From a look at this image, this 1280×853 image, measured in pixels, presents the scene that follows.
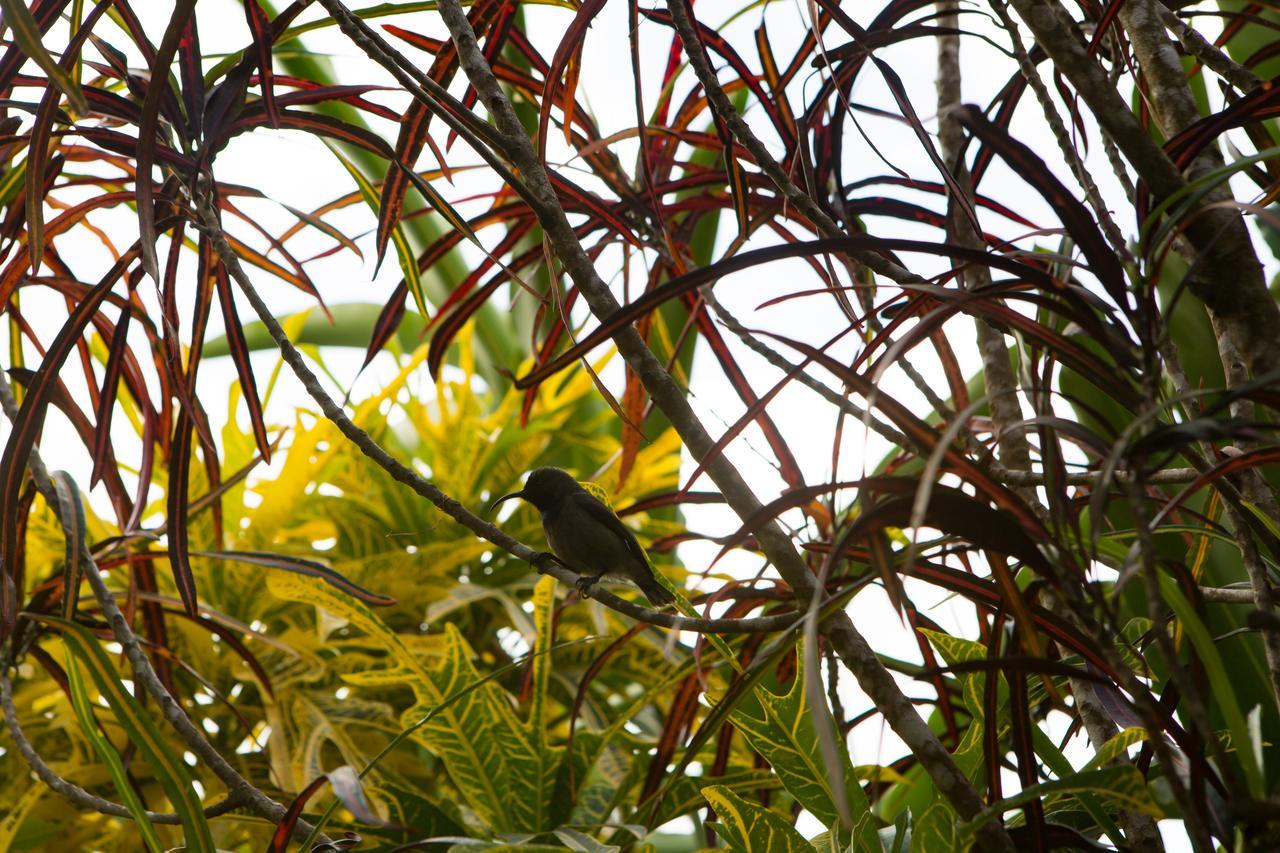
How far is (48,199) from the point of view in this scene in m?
1.48

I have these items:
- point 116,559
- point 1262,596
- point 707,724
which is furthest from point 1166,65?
point 116,559

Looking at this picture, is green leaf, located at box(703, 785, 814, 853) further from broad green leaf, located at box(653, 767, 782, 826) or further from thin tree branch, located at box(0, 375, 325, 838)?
thin tree branch, located at box(0, 375, 325, 838)

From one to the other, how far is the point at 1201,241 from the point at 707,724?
19.8 inches

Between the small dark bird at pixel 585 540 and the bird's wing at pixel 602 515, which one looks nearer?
the bird's wing at pixel 602 515

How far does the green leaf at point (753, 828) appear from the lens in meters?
0.91

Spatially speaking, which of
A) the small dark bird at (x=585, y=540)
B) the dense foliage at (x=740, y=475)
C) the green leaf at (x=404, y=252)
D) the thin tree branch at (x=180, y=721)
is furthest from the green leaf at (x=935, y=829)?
the small dark bird at (x=585, y=540)

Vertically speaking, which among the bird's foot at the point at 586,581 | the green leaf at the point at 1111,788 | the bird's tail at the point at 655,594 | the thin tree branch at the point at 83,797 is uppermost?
the bird's foot at the point at 586,581

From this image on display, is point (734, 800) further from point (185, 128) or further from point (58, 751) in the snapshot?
point (58, 751)

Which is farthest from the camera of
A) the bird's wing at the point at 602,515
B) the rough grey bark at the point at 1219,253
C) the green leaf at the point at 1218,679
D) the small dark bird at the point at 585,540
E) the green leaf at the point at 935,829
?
the small dark bird at the point at 585,540

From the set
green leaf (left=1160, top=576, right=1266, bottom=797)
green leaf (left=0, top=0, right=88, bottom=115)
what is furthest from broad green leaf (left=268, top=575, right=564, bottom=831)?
green leaf (left=1160, top=576, right=1266, bottom=797)

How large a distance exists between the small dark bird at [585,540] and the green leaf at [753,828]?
756 mm

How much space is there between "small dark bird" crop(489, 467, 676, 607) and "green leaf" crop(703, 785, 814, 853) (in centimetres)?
76

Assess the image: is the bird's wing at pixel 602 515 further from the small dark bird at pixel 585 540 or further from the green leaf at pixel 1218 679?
the green leaf at pixel 1218 679

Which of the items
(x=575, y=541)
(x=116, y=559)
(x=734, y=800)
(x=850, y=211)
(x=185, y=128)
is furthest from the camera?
(x=575, y=541)
